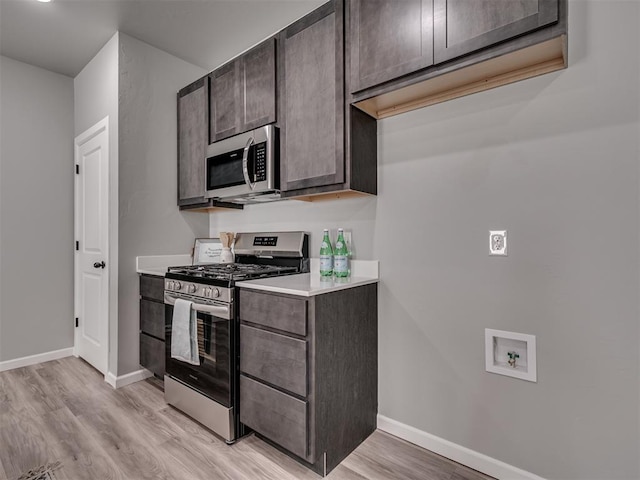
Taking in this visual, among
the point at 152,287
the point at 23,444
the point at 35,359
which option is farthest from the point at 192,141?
the point at 35,359

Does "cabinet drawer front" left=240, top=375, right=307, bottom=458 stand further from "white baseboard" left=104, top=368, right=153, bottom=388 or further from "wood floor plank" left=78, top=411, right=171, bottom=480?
"white baseboard" left=104, top=368, right=153, bottom=388

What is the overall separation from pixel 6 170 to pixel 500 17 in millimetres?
3690

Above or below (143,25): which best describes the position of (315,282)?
below

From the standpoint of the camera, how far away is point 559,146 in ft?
4.82

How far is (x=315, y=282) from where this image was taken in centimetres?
187

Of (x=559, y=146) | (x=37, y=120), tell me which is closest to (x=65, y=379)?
(x=37, y=120)

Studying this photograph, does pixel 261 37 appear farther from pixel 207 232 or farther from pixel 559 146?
pixel 559 146

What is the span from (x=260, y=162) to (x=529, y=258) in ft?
5.20

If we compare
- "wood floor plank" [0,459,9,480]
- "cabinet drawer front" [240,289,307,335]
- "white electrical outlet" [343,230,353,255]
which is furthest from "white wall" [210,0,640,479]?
"wood floor plank" [0,459,9,480]

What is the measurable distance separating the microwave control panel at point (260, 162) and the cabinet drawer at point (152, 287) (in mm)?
1039

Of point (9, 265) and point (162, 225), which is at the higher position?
point (162, 225)

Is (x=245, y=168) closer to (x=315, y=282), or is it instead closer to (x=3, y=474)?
(x=315, y=282)

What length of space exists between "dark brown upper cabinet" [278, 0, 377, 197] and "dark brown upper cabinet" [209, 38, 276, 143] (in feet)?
0.32

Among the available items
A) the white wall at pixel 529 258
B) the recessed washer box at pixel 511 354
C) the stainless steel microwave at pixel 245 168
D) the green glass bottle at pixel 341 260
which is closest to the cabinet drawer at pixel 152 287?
the stainless steel microwave at pixel 245 168
